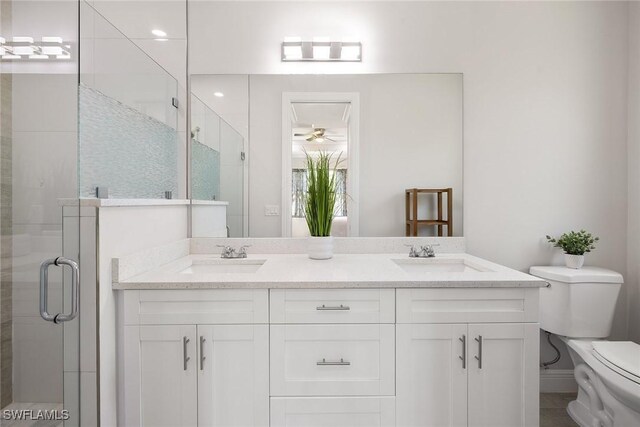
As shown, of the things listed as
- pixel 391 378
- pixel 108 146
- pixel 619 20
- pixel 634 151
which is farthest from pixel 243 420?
pixel 619 20

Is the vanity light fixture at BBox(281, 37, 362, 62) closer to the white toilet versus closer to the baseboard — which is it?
the white toilet

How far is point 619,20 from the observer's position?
1.99m

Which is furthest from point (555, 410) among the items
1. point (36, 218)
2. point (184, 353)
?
point (36, 218)

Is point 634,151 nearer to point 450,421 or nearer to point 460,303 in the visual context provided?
point 460,303

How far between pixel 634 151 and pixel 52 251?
2896mm

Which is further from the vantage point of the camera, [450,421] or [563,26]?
[563,26]

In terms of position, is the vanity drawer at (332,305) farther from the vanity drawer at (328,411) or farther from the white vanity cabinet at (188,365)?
the vanity drawer at (328,411)

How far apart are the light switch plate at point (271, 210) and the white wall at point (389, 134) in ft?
0.08

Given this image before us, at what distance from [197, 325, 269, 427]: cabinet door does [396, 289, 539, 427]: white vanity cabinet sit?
56 centimetres

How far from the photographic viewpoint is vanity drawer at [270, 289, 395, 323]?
134 centimetres

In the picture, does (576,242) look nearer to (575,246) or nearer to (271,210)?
(575,246)

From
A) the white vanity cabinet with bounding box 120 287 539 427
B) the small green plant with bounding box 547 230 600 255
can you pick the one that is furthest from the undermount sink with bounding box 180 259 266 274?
the small green plant with bounding box 547 230 600 255

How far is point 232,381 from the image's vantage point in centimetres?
133

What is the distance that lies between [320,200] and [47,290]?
1.23 m
